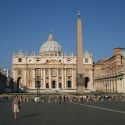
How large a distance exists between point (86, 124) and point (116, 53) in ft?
332

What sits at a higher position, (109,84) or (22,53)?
(22,53)

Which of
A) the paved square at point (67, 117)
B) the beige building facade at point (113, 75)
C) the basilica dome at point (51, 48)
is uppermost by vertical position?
the basilica dome at point (51, 48)

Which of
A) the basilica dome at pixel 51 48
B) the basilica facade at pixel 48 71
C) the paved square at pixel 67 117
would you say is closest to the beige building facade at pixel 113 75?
the basilica facade at pixel 48 71

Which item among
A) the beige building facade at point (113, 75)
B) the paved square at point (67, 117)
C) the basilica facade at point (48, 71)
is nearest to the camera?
the paved square at point (67, 117)

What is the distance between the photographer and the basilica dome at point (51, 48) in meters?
145

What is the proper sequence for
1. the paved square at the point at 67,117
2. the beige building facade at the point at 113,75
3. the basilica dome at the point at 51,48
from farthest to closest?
1. the basilica dome at the point at 51,48
2. the beige building facade at the point at 113,75
3. the paved square at the point at 67,117

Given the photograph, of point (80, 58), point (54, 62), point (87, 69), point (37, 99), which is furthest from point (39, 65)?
point (80, 58)

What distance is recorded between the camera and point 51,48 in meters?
146

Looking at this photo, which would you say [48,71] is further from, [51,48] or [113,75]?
[113,75]

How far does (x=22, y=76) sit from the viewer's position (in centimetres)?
12850

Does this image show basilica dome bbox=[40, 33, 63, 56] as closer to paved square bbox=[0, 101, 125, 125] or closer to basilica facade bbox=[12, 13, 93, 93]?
basilica facade bbox=[12, 13, 93, 93]

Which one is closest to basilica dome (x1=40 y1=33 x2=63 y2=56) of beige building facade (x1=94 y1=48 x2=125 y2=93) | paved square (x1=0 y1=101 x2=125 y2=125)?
beige building facade (x1=94 y1=48 x2=125 y2=93)

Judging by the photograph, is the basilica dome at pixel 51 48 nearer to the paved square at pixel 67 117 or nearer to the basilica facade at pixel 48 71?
the basilica facade at pixel 48 71

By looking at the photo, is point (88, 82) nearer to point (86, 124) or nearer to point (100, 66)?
point (100, 66)
